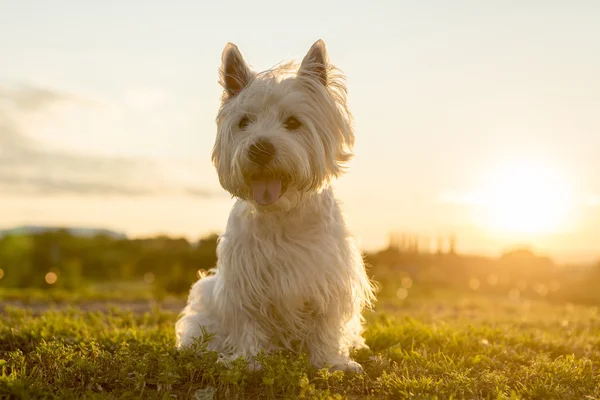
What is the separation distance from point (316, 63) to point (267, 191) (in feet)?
3.96

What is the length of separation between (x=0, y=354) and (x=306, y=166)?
3630 millimetres

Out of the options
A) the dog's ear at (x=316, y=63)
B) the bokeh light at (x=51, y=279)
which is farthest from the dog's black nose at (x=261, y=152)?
the bokeh light at (x=51, y=279)

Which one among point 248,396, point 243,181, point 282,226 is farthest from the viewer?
point 282,226

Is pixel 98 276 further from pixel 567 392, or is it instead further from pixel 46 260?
pixel 567 392

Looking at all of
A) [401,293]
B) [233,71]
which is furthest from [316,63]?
[401,293]

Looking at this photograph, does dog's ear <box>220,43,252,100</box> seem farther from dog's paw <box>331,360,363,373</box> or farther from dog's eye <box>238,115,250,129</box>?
dog's paw <box>331,360,363,373</box>

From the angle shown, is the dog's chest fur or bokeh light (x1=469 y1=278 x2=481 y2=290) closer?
the dog's chest fur

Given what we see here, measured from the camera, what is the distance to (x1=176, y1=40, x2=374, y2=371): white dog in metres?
4.80

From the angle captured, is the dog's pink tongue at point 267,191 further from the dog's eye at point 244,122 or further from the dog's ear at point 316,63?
the dog's ear at point 316,63

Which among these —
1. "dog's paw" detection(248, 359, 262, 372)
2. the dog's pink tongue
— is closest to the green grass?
"dog's paw" detection(248, 359, 262, 372)

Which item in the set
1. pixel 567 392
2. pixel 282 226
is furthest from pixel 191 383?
pixel 567 392

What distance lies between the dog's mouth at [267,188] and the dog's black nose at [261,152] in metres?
0.19

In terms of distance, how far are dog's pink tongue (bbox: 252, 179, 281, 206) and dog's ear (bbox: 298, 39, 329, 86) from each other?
1000 millimetres

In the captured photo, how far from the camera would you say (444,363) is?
17.3 feet
